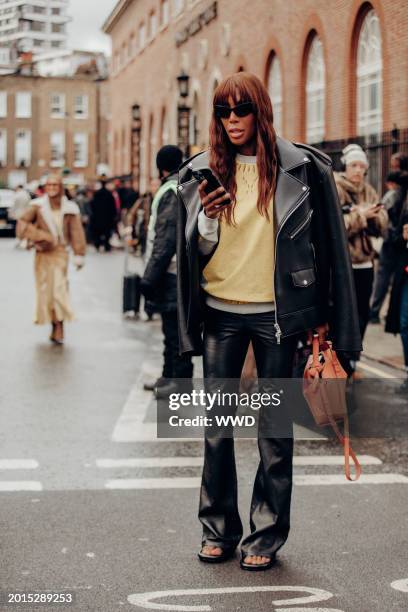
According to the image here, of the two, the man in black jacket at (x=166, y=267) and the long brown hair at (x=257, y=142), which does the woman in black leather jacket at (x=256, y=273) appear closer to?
the long brown hair at (x=257, y=142)

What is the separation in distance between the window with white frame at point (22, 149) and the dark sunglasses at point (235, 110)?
83.9 m

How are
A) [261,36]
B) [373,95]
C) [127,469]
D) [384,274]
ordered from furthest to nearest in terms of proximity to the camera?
[261,36]
[373,95]
[384,274]
[127,469]

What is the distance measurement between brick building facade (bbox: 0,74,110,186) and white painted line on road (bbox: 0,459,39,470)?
79.1 meters

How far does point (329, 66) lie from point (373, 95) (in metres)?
1.94

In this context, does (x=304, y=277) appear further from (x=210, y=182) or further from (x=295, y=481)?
(x=295, y=481)

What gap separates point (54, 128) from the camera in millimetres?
85812

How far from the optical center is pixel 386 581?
14.8ft

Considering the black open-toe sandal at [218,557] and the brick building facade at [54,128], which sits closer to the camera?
the black open-toe sandal at [218,557]

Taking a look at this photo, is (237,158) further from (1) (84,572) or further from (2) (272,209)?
(1) (84,572)

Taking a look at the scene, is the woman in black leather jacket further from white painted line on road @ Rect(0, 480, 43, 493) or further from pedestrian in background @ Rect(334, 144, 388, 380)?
pedestrian in background @ Rect(334, 144, 388, 380)

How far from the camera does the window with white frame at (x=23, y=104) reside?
277ft

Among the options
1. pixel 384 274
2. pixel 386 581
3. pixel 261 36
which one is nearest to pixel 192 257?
pixel 386 581

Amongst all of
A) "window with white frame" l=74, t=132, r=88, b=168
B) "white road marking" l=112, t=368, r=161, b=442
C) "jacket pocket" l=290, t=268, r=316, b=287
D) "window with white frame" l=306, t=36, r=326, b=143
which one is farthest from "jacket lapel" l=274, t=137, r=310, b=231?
"window with white frame" l=74, t=132, r=88, b=168

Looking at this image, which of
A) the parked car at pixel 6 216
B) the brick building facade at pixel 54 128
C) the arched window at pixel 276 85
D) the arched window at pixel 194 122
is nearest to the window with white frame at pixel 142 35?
the parked car at pixel 6 216
